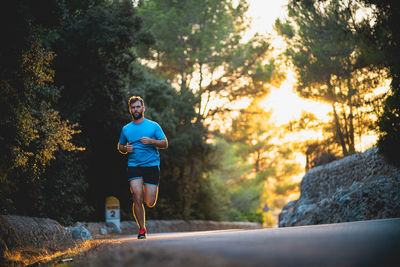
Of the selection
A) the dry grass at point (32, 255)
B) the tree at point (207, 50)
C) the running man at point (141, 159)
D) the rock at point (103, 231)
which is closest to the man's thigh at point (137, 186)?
the running man at point (141, 159)

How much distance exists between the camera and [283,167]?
5516 centimetres

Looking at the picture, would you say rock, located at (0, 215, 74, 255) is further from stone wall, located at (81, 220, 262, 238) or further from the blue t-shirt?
stone wall, located at (81, 220, 262, 238)

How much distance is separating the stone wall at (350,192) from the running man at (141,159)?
5.37 m

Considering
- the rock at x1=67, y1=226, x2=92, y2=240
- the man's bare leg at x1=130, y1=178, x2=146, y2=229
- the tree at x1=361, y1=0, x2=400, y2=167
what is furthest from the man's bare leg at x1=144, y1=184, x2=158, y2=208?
the tree at x1=361, y1=0, x2=400, y2=167

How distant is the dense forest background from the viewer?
8931 millimetres

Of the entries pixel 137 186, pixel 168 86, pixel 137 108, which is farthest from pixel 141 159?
pixel 168 86

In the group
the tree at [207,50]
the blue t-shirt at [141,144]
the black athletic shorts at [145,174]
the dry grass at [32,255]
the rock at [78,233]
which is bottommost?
the rock at [78,233]

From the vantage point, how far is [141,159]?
7.62m

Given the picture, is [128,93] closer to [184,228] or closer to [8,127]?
[184,228]

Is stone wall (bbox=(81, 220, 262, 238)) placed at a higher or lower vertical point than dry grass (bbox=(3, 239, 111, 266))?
lower

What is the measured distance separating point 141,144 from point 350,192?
23.2 ft

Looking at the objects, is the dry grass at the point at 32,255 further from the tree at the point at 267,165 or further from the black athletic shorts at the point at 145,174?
the tree at the point at 267,165

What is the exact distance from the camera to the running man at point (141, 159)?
7.60 metres

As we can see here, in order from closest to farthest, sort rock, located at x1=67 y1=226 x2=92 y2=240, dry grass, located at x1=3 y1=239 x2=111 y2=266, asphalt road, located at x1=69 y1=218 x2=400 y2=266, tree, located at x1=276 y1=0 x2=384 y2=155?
asphalt road, located at x1=69 y1=218 x2=400 y2=266, dry grass, located at x1=3 y1=239 x2=111 y2=266, rock, located at x1=67 y1=226 x2=92 y2=240, tree, located at x1=276 y1=0 x2=384 y2=155
